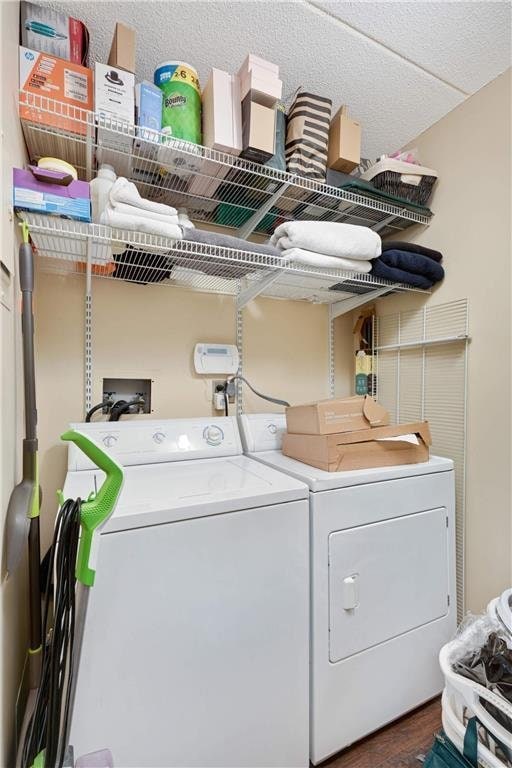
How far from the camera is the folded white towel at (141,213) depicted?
1189 mm

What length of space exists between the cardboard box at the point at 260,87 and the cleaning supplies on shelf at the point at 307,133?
0.19 meters

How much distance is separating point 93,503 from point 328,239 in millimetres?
1313

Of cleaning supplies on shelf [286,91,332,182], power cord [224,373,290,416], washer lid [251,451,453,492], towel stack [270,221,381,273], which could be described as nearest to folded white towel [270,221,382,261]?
towel stack [270,221,381,273]

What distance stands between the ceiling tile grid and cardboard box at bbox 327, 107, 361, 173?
160 millimetres

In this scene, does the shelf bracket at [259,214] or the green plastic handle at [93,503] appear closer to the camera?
the green plastic handle at [93,503]

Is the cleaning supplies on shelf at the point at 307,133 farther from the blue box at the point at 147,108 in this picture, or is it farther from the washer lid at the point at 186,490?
the washer lid at the point at 186,490

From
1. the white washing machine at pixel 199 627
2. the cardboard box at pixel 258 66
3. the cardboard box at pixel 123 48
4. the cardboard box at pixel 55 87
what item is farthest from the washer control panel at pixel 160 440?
the cardboard box at pixel 258 66

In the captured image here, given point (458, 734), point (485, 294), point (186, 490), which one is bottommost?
point (458, 734)

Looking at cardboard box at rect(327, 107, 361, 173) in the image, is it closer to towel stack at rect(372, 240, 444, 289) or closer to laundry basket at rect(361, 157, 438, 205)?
laundry basket at rect(361, 157, 438, 205)

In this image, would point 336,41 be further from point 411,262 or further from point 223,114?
point 411,262

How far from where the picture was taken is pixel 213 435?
5.20ft

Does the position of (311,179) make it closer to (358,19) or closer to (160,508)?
(358,19)

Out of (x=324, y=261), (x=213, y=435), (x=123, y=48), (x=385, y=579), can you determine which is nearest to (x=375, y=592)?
(x=385, y=579)

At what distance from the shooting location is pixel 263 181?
4.86ft
